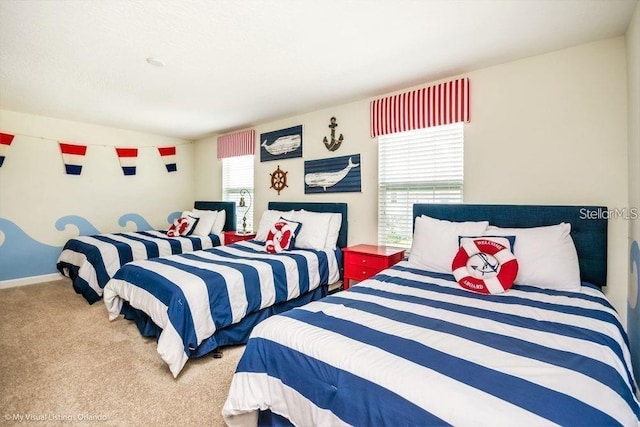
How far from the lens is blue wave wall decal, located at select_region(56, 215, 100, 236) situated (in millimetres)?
4176

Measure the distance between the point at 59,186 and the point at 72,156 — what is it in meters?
0.45

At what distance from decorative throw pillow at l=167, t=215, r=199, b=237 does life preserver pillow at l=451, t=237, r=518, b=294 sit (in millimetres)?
3645

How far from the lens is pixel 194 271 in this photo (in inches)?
93.0

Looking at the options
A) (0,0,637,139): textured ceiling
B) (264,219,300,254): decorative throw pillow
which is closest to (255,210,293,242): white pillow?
(264,219,300,254): decorative throw pillow

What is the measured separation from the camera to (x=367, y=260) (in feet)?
9.46

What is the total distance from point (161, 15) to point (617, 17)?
286 cm

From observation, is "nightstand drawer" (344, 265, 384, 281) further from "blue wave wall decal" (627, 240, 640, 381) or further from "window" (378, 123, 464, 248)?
"blue wave wall decal" (627, 240, 640, 381)

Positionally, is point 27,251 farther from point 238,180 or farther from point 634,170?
point 634,170

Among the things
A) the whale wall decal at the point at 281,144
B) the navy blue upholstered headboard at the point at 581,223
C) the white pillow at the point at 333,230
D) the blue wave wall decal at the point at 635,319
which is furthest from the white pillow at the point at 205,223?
the blue wave wall decal at the point at 635,319

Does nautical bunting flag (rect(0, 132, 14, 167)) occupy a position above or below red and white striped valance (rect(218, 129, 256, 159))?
below

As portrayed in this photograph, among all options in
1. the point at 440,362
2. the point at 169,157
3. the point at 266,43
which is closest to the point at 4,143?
the point at 169,157

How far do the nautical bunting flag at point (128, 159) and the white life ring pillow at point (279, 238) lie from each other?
3.00 m

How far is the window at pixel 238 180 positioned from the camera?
4.71 m

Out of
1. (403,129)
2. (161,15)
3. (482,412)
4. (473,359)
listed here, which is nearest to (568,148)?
(403,129)
